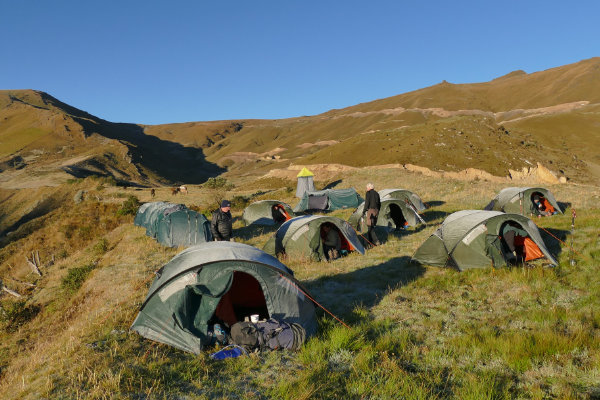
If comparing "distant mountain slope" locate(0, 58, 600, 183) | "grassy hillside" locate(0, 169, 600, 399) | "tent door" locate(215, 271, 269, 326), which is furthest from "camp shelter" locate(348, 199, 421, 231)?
"distant mountain slope" locate(0, 58, 600, 183)

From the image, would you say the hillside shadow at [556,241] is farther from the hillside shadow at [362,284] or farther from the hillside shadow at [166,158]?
the hillside shadow at [166,158]

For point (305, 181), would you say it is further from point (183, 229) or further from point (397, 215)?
point (183, 229)

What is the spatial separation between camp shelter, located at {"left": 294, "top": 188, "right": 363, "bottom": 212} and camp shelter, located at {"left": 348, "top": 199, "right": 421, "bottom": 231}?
741cm

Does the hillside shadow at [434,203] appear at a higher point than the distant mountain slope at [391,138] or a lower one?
lower

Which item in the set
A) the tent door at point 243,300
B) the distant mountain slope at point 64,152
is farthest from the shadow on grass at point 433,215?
the distant mountain slope at point 64,152

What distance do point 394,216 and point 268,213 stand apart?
7916 mm

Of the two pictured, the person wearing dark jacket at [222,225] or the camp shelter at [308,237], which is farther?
the camp shelter at [308,237]

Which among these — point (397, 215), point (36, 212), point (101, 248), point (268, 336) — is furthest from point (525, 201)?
point (36, 212)

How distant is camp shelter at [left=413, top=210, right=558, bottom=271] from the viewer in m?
9.78

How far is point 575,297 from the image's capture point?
761cm

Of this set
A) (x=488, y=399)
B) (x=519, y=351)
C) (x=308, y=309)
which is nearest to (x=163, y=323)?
(x=308, y=309)

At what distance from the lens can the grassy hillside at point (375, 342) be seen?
4.90 m

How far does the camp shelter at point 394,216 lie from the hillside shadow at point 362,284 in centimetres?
571

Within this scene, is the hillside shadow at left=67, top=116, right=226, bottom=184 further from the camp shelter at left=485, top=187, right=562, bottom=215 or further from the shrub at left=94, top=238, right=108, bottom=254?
the camp shelter at left=485, top=187, right=562, bottom=215
